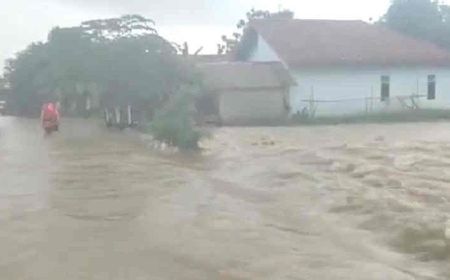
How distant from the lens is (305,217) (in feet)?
38.4

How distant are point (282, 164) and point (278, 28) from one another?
76.9 ft

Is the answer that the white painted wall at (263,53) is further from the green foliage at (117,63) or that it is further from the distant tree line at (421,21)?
the green foliage at (117,63)

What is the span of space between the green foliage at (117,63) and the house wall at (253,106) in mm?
4260

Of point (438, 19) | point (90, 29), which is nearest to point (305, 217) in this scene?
point (90, 29)

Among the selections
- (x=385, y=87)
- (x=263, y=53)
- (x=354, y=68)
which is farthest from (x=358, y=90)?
(x=263, y=53)

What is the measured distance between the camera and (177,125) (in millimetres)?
22844

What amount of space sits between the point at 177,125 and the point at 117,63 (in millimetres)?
10003

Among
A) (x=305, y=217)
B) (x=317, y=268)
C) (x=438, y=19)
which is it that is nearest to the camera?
(x=317, y=268)

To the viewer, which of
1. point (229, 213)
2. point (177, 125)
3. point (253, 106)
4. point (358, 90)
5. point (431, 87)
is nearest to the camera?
Answer: point (229, 213)

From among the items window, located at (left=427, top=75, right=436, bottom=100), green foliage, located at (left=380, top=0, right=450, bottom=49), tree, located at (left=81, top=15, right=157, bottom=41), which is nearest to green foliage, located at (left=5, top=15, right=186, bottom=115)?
tree, located at (left=81, top=15, right=157, bottom=41)

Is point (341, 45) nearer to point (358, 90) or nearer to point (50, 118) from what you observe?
point (358, 90)

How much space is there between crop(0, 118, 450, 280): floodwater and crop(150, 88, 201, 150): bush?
0.68 m

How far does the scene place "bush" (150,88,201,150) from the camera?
2264 cm

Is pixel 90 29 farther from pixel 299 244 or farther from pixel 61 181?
pixel 299 244
